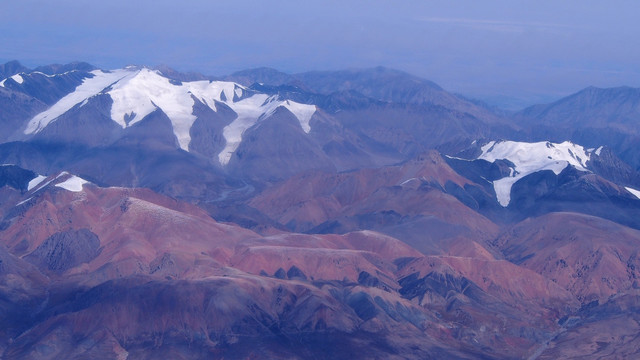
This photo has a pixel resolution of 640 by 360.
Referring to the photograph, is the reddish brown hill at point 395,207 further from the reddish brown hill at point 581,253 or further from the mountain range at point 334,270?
the reddish brown hill at point 581,253

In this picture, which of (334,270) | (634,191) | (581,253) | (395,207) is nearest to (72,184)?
(334,270)

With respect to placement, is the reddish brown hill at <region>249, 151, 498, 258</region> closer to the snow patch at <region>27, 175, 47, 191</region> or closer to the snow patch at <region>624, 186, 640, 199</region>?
the snow patch at <region>624, 186, 640, 199</region>

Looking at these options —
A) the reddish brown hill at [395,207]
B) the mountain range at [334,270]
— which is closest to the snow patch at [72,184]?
the mountain range at [334,270]

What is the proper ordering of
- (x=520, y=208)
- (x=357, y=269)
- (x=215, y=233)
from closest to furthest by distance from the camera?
(x=357, y=269)
(x=215, y=233)
(x=520, y=208)

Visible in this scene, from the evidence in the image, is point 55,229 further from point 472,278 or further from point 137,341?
point 472,278

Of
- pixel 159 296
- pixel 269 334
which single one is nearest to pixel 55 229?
pixel 159 296

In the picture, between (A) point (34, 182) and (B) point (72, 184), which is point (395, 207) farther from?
(A) point (34, 182)

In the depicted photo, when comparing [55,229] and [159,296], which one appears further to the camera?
[55,229]

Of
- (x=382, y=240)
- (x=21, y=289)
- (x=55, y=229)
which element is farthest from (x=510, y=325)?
(x=55, y=229)

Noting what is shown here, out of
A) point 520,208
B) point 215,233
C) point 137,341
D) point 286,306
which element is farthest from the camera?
point 520,208

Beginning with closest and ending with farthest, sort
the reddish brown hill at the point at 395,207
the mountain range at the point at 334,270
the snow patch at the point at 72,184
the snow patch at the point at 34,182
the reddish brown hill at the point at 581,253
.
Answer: the mountain range at the point at 334,270
the reddish brown hill at the point at 581,253
the reddish brown hill at the point at 395,207
the snow patch at the point at 72,184
the snow patch at the point at 34,182
